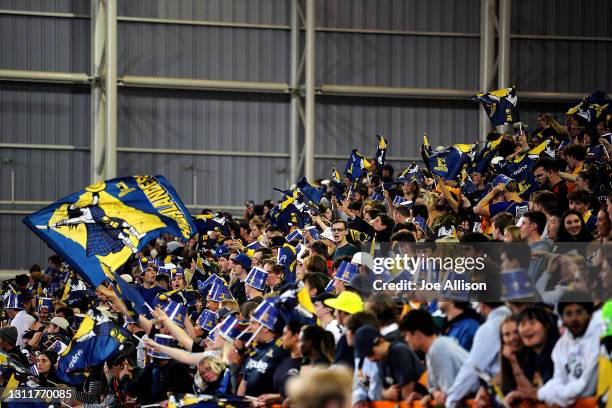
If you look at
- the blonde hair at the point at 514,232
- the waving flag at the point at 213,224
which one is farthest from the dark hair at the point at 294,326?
the waving flag at the point at 213,224

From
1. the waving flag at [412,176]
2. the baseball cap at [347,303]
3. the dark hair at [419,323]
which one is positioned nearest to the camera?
the dark hair at [419,323]

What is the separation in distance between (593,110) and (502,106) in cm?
328

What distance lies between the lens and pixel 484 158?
19766mm

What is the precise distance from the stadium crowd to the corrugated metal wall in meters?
9.95

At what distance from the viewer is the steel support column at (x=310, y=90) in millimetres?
28766

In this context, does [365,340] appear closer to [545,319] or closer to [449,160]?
[545,319]

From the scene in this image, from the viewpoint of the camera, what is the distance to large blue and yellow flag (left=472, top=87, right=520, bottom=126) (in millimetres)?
21875

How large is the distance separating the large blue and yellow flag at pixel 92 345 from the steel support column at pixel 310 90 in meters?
14.3

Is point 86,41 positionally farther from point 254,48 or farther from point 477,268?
point 477,268

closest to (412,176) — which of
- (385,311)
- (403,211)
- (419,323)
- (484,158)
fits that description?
(484,158)

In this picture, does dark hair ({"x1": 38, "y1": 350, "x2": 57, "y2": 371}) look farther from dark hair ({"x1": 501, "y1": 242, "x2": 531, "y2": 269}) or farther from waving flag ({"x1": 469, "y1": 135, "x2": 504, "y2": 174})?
dark hair ({"x1": 501, "y1": 242, "x2": 531, "y2": 269})

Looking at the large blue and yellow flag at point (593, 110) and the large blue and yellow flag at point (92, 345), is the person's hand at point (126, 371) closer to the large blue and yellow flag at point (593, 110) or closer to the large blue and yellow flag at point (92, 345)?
the large blue and yellow flag at point (92, 345)

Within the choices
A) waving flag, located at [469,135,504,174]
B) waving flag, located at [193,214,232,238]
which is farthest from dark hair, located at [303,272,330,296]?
waving flag, located at [193,214,232,238]

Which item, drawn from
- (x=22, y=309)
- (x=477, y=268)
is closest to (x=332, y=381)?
(x=477, y=268)
